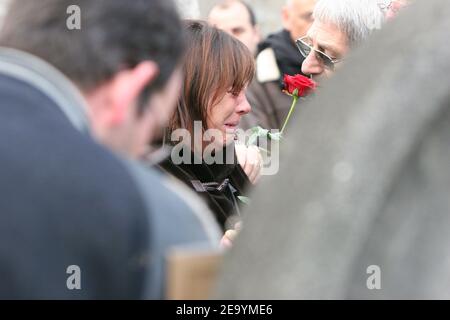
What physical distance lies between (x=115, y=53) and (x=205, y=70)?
231cm

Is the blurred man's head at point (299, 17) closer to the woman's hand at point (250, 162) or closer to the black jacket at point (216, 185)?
the woman's hand at point (250, 162)

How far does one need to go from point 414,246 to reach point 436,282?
5 cm

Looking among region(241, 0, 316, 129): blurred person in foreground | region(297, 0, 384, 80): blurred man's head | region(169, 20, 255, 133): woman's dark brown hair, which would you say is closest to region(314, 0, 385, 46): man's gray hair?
region(297, 0, 384, 80): blurred man's head

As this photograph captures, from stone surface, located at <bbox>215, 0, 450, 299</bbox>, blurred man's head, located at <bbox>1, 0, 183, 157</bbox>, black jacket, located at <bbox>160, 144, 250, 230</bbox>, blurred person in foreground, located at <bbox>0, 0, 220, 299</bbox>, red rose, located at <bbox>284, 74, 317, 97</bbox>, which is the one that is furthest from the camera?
red rose, located at <bbox>284, 74, 317, 97</bbox>

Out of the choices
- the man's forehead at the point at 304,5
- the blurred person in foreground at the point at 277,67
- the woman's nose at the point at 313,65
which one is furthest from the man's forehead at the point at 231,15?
the woman's nose at the point at 313,65

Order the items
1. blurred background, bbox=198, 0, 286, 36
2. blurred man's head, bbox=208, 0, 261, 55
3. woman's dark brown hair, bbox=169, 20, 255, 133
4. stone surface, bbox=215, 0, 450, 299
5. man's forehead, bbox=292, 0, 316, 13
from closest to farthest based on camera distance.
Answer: stone surface, bbox=215, 0, 450, 299 < woman's dark brown hair, bbox=169, 20, 255, 133 < man's forehead, bbox=292, 0, 316, 13 < blurred man's head, bbox=208, 0, 261, 55 < blurred background, bbox=198, 0, 286, 36

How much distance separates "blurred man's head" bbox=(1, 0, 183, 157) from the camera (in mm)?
1341

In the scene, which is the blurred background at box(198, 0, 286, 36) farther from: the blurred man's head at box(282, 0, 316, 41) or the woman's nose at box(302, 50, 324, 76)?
the woman's nose at box(302, 50, 324, 76)

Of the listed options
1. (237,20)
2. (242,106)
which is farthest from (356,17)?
(237,20)

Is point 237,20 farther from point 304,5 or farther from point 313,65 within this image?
point 313,65

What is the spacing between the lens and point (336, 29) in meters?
3.79

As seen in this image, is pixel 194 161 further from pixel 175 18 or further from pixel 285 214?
pixel 285 214

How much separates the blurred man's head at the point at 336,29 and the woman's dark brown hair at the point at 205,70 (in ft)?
1.17

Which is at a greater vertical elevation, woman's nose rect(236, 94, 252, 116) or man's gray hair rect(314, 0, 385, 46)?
man's gray hair rect(314, 0, 385, 46)
